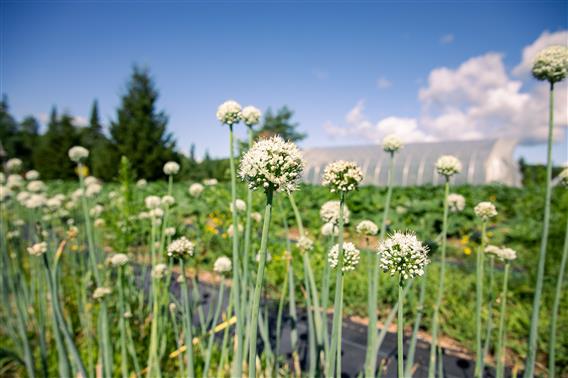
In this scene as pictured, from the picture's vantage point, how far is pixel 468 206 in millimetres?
9125

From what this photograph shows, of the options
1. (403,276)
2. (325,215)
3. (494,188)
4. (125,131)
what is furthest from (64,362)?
(125,131)

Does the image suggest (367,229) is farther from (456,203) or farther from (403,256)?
(456,203)

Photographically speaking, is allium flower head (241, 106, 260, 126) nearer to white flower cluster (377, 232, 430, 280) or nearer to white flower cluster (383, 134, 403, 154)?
white flower cluster (383, 134, 403, 154)

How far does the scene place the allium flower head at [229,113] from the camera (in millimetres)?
1671

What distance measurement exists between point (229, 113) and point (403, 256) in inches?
43.3

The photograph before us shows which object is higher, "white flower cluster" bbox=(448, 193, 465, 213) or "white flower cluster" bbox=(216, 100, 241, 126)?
"white flower cluster" bbox=(216, 100, 241, 126)

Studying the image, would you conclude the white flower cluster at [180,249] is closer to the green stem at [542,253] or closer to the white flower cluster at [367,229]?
the white flower cluster at [367,229]

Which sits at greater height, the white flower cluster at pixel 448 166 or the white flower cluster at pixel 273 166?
the white flower cluster at pixel 448 166

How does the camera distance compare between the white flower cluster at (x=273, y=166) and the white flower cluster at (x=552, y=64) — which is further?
the white flower cluster at (x=552, y=64)

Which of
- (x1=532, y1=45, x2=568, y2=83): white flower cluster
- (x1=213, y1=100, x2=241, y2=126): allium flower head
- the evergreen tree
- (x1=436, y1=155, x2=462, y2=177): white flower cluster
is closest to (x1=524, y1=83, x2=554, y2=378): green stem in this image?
(x1=532, y1=45, x2=568, y2=83): white flower cluster

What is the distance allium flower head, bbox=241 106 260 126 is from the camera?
6.23 feet

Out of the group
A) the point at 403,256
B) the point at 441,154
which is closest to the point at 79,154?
the point at 403,256

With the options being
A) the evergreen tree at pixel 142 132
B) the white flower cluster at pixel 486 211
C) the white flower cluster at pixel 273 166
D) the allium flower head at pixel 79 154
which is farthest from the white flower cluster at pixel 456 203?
the evergreen tree at pixel 142 132

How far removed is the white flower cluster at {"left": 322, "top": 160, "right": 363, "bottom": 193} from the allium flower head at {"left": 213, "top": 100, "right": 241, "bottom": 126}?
0.67 meters
